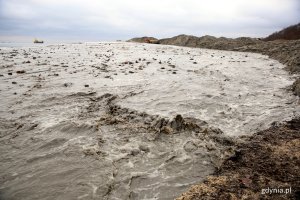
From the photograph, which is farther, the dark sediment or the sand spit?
the dark sediment

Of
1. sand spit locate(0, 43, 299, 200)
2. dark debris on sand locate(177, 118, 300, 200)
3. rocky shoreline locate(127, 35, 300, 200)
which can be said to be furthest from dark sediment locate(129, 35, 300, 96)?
dark debris on sand locate(177, 118, 300, 200)

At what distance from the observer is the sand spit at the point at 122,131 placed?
13.0 ft

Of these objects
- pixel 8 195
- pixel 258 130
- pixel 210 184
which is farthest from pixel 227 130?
pixel 8 195

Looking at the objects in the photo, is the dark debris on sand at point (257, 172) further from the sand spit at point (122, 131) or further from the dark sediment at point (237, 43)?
the dark sediment at point (237, 43)

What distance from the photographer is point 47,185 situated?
3.89 m

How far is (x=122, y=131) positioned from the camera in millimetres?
5582

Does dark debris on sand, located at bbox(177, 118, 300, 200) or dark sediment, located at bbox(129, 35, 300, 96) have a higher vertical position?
dark sediment, located at bbox(129, 35, 300, 96)

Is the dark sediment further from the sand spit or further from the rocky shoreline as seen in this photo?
the rocky shoreline

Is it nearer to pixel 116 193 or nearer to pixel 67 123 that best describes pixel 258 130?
pixel 116 193

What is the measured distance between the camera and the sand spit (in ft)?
13.0

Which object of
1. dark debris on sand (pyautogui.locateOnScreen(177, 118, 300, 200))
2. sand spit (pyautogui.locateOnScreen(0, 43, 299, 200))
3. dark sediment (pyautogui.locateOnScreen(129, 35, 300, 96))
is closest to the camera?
dark debris on sand (pyautogui.locateOnScreen(177, 118, 300, 200))

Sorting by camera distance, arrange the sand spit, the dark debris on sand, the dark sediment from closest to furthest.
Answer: the dark debris on sand, the sand spit, the dark sediment

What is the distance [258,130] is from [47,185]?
411 cm

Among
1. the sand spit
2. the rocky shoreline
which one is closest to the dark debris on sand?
the rocky shoreline
